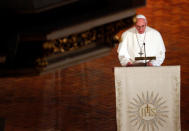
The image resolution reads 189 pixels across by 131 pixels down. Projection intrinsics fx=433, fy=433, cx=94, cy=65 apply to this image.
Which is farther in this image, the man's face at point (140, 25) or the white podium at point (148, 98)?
the man's face at point (140, 25)

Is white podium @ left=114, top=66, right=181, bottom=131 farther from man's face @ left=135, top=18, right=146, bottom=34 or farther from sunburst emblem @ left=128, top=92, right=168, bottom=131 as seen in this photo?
man's face @ left=135, top=18, right=146, bottom=34

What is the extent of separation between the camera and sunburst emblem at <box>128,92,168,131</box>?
497cm

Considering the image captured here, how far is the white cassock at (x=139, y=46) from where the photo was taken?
568 cm

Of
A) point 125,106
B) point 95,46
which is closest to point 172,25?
point 125,106

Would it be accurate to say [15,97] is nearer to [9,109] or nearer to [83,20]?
[9,109]

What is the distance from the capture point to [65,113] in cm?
620

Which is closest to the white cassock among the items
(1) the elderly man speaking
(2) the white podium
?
(1) the elderly man speaking

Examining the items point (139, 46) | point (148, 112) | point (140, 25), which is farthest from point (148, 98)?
point (140, 25)

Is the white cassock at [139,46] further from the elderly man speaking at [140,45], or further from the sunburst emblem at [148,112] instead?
the sunburst emblem at [148,112]

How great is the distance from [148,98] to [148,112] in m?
0.16

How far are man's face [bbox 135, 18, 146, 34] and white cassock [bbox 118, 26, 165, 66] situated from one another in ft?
0.27

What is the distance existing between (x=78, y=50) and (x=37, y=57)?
27 centimetres

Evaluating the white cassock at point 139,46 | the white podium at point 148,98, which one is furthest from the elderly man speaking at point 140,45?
the white podium at point 148,98

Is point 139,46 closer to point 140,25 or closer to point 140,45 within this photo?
point 140,45
